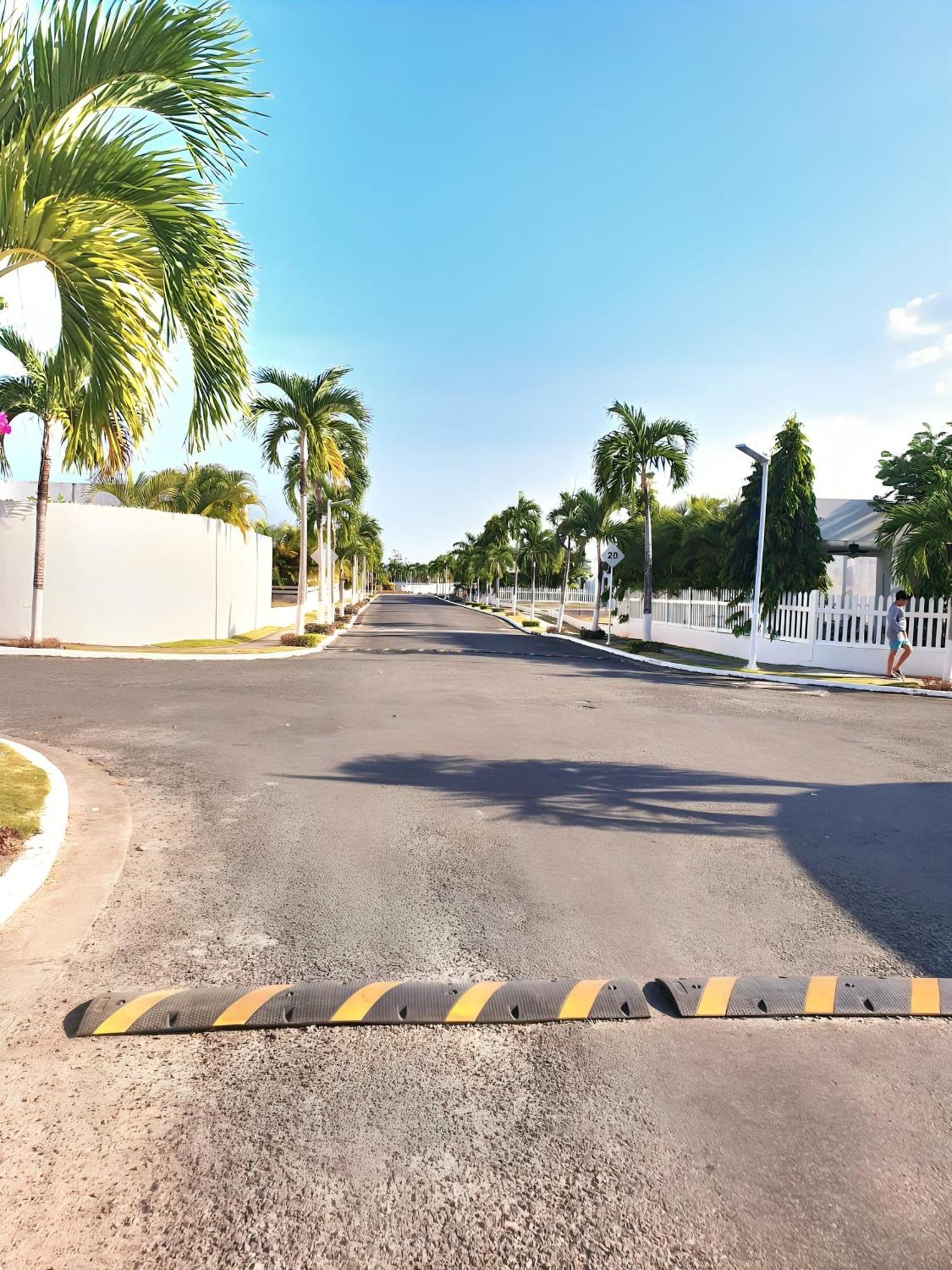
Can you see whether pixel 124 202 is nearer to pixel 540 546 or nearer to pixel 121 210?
pixel 121 210

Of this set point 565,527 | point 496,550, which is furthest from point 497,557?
point 565,527

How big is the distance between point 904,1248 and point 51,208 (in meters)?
6.61

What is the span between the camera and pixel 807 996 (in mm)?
3766

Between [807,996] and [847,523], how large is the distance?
29701 millimetres

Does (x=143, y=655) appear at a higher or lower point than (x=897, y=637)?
lower

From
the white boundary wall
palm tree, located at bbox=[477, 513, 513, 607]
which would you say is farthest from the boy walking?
palm tree, located at bbox=[477, 513, 513, 607]

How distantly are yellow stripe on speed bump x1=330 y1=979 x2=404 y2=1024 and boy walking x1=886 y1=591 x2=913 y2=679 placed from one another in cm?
1709

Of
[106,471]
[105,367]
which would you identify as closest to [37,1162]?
[105,367]

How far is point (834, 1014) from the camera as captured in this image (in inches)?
143

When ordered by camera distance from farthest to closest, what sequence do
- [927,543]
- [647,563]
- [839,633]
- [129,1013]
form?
1. [647,563]
2. [839,633]
3. [927,543]
4. [129,1013]

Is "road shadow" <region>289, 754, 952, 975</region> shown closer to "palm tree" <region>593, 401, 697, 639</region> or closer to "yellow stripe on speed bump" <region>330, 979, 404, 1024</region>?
"yellow stripe on speed bump" <region>330, 979, 404, 1024</region>

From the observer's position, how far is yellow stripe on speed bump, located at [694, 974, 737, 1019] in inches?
141

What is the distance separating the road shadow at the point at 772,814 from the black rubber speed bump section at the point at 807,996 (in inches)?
12.0

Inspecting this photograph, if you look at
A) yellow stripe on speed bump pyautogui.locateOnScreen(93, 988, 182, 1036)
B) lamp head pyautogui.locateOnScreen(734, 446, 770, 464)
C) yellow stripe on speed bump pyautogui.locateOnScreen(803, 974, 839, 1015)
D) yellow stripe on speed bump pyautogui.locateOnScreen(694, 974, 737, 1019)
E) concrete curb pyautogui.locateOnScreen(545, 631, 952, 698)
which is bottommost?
concrete curb pyautogui.locateOnScreen(545, 631, 952, 698)
